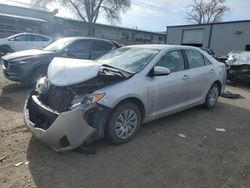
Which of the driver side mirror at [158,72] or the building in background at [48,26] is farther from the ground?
the building in background at [48,26]

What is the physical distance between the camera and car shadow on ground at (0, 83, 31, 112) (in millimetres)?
6063

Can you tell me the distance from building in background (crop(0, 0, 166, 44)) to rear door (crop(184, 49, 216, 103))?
20414 mm

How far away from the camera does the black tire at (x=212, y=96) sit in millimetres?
6484

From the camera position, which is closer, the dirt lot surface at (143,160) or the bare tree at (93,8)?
the dirt lot surface at (143,160)

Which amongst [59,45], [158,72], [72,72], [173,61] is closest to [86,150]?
[72,72]

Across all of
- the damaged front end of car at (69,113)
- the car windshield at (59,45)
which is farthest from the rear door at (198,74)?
the car windshield at (59,45)

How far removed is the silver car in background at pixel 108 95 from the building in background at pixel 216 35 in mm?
22865

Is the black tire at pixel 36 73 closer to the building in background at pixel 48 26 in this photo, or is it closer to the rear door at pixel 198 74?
the rear door at pixel 198 74

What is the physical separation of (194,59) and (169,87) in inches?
54.5

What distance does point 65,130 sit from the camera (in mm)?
3562

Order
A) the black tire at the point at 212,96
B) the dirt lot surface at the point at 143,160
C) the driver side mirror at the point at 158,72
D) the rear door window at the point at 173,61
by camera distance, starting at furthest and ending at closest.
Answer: the black tire at the point at 212,96
the rear door window at the point at 173,61
the driver side mirror at the point at 158,72
the dirt lot surface at the point at 143,160

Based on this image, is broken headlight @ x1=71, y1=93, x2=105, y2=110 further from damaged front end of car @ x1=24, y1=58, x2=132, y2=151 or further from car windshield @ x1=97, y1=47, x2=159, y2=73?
car windshield @ x1=97, y1=47, x2=159, y2=73

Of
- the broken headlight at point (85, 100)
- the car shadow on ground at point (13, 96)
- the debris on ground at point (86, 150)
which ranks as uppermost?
the broken headlight at point (85, 100)

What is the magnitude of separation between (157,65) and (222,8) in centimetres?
5591
